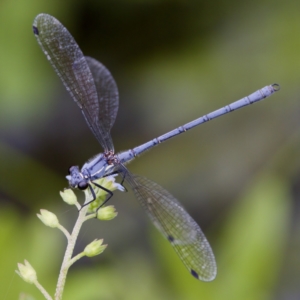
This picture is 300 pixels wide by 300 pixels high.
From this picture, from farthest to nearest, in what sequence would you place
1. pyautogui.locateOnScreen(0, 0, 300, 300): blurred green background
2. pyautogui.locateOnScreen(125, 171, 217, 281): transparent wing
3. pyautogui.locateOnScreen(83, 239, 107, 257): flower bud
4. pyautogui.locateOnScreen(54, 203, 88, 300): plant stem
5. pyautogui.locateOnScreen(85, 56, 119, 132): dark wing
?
pyautogui.locateOnScreen(0, 0, 300, 300): blurred green background, pyautogui.locateOnScreen(85, 56, 119, 132): dark wing, pyautogui.locateOnScreen(125, 171, 217, 281): transparent wing, pyautogui.locateOnScreen(83, 239, 107, 257): flower bud, pyautogui.locateOnScreen(54, 203, 88, 300): plant stem

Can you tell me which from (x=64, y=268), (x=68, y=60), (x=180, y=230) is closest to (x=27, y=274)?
(x=64, y=268)

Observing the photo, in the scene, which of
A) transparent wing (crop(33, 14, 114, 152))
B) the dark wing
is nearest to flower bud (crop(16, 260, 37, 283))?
transparent wing (crop(33, 14, 114, 152))

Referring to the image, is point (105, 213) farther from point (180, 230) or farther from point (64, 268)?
point (180, 230)

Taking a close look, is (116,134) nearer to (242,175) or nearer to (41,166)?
(41,166)

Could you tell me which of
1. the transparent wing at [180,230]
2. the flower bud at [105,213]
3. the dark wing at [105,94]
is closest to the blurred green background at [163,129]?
the transparent wing at [180,230]

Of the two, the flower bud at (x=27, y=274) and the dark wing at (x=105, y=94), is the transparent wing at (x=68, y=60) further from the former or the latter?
the flower bud at (x=27, y=274)

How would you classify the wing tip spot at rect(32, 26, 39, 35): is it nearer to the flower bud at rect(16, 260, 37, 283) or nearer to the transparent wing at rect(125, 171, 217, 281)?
the transparent wing at rect(125, 171, 217, 281)

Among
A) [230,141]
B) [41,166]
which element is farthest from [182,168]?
[41,166]
